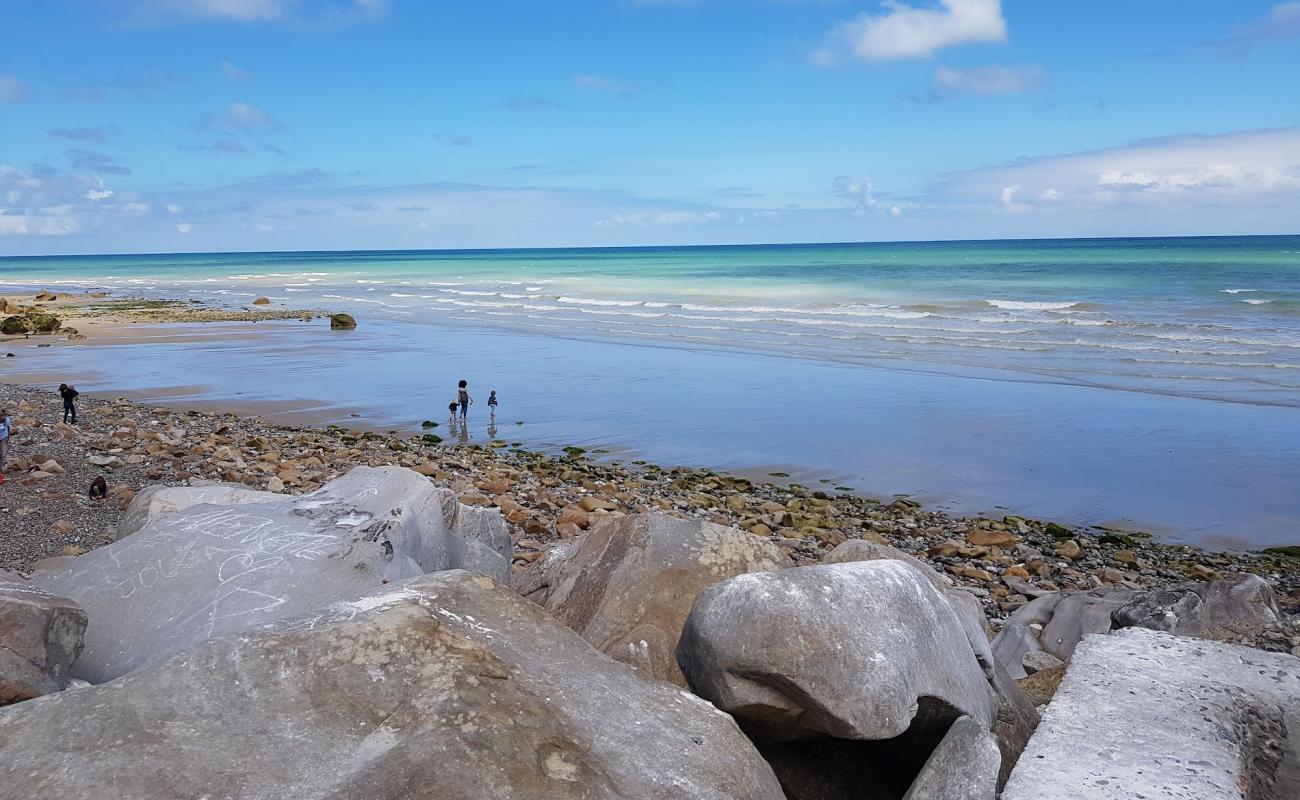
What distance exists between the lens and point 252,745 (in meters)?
3.38

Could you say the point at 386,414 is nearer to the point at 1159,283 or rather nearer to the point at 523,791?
the point at 523,791

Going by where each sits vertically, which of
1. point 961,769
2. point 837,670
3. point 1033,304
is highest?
point 837,670

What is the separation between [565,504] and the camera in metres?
12.1

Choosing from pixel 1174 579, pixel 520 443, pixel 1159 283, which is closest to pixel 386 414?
pixel 520 443

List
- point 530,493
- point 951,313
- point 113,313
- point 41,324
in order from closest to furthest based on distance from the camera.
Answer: point 530,493 → point 41,324 → point 951,313 → point 113,313

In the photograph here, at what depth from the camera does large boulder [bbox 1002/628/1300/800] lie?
12.4 ft

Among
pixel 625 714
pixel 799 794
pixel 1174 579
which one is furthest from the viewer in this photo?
pixel 1174 579

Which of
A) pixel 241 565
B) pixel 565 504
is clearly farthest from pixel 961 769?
pixel 565 504

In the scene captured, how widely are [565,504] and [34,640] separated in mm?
7943

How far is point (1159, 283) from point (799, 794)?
191ft

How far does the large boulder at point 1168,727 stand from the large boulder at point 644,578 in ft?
5.49

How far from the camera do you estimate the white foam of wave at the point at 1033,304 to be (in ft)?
133

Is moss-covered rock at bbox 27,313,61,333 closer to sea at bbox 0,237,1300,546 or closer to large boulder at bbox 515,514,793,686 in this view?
sea at bbox 0,237,1300,546

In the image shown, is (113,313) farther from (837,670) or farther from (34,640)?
(837,670)
